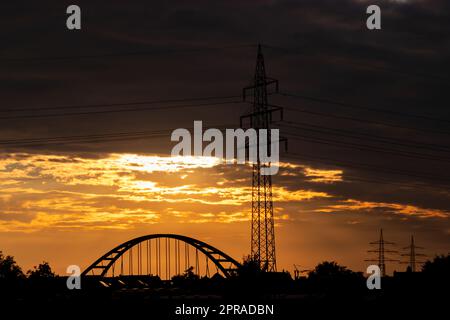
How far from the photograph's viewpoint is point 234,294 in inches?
4953

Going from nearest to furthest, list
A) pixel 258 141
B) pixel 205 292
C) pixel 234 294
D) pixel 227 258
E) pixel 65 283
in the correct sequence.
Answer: pixel 258 141
pixel 234 294
pixel 205 292
pixel 227 258
pixel 65 283
